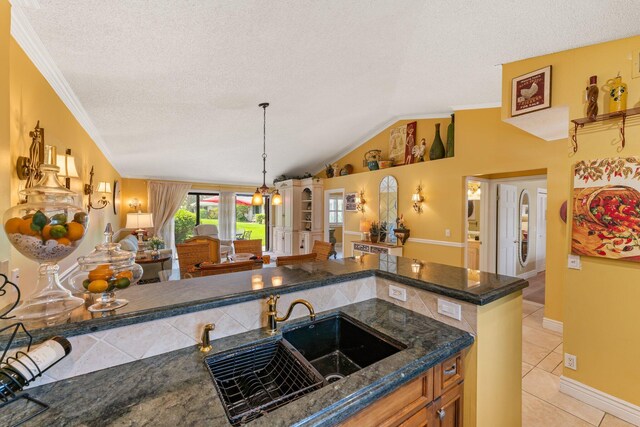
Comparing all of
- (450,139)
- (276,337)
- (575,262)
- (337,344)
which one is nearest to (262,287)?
(276,337)

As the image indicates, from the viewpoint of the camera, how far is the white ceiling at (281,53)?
192 cm

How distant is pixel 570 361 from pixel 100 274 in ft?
10.5

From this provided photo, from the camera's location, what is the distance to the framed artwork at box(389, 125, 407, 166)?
5.30 meters

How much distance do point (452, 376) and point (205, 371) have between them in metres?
1.07

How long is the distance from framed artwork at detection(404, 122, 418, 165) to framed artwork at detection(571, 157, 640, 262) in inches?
119

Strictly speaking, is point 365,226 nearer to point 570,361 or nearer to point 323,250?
point 323,250

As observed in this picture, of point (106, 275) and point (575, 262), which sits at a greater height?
point (106, 275)

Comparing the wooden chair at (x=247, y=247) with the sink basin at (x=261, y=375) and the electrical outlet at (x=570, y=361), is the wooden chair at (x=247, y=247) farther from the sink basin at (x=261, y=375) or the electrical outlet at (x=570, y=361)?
the electrical outlet at (x=570, y=361)

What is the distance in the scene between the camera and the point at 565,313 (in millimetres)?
2217

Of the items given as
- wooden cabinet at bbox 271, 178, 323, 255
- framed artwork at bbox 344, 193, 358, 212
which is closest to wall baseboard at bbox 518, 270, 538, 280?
framed artwork at bbox 344, 193, 358, 212

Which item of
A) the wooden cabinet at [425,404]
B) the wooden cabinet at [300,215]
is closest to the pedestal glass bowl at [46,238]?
the wooden cabinet at [425,404]

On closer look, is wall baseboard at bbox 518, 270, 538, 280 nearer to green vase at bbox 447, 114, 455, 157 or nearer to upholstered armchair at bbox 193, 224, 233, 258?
green vase at bbox 447, 114, 455, 157

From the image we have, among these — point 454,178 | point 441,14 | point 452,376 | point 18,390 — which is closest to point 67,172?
point 18,390

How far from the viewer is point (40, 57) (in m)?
1.95
